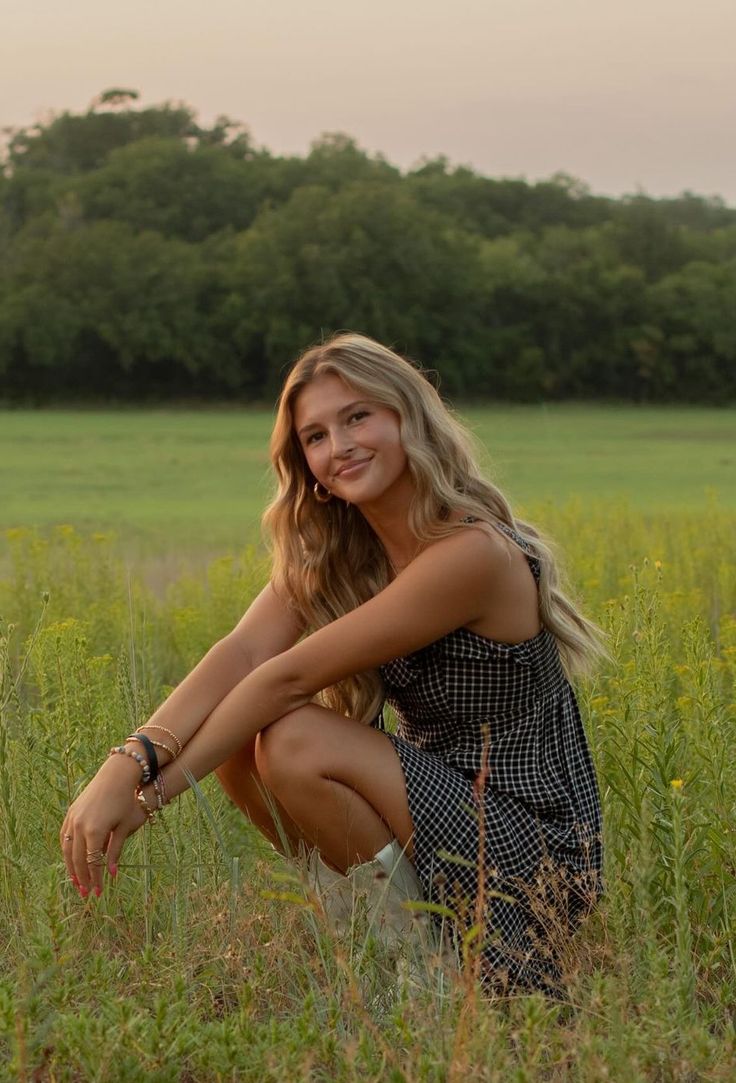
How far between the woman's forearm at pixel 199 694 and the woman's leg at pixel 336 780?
210 millimetres

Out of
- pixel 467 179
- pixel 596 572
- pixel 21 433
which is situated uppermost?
pixel 467 179

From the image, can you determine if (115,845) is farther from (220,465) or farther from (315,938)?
(220,465)

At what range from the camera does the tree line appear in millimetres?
44469

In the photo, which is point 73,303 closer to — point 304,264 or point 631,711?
point 304,264

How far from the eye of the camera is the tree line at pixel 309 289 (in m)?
44.5

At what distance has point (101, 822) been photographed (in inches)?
121

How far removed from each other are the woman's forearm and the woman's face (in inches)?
18.5

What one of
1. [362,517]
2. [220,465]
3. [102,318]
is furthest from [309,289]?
[362,517]

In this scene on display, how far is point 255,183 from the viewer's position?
54688 millimetres

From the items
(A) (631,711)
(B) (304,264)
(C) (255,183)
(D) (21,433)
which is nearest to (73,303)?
(B) (304,264)

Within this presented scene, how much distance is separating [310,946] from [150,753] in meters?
0.53

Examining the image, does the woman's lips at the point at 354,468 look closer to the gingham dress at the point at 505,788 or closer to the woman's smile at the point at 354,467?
the woman's smile at the point at 354,467

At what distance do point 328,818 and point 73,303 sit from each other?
44325 millimetres

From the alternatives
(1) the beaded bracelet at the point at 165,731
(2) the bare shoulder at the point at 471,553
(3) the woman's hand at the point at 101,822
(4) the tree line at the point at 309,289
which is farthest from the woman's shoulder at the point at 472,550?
(4) the tree line at the point at 309,289
